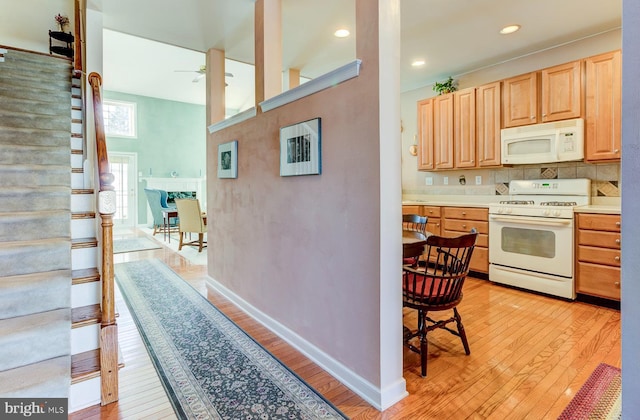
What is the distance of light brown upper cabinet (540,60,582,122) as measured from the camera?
3.19m

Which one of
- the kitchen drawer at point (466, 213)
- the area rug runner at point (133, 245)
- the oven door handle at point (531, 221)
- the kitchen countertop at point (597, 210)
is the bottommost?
the area rug runner at point (133, 245)

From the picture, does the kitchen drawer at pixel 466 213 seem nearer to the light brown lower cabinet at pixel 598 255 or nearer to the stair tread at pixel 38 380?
the light brown lower cabinet at pixel 598 255

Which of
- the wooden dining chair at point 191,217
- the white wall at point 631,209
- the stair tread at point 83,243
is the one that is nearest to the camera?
the white wall at point 631,209

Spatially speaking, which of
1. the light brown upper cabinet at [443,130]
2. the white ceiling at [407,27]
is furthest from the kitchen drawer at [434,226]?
the white ceiling at [407,27]

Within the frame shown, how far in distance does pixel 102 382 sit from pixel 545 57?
16.4 feet

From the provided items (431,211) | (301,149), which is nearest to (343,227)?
(301,149)

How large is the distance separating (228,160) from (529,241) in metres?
3.24

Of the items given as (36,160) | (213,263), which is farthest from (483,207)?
(36,160)

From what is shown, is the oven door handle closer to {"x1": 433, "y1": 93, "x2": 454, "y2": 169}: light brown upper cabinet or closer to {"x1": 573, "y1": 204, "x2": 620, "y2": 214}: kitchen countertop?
{"x1": 573, "y1": 204, "x2": 620, "y2": 214}: kitchen countertop

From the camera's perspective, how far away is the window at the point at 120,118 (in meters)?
7.66

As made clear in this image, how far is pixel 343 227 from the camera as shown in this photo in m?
1.82

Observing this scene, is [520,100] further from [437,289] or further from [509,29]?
[437,289]

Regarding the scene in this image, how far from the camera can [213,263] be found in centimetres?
357

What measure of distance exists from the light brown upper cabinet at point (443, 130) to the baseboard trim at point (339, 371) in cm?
325
